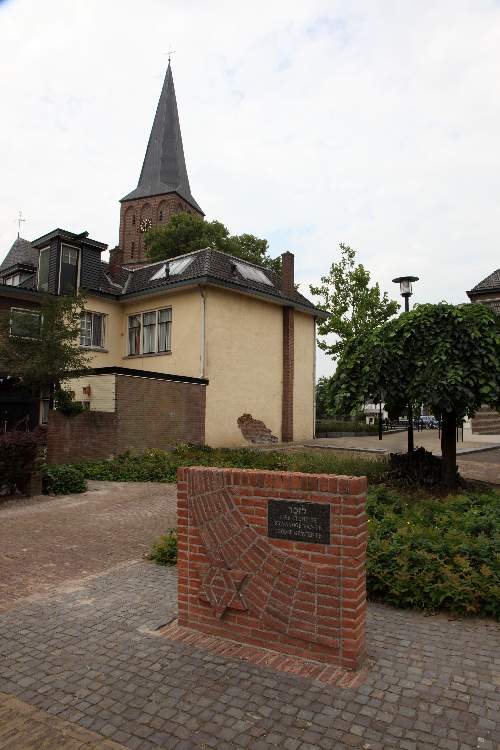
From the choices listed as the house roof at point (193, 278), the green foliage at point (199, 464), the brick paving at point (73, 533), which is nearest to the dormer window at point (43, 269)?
the house roof at point (193, 278)

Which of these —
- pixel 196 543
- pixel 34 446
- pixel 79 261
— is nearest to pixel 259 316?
pixel 79 261

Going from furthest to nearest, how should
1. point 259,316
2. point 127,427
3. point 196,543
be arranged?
point 259,316
point 127,427
point 196,543

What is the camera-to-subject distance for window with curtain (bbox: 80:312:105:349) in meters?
24.1

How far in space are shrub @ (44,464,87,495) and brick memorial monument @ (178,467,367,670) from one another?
27.2ft

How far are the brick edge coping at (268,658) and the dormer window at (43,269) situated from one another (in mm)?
22185

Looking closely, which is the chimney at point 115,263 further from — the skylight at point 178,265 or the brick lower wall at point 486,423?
the brick lower wall at point 486,423

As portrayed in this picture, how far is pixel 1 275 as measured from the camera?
27375 millimetres

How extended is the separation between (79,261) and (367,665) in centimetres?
2375

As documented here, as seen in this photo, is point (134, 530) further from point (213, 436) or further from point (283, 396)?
point (283, 396)

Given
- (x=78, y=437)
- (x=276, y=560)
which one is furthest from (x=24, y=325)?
(x=276, y=560)

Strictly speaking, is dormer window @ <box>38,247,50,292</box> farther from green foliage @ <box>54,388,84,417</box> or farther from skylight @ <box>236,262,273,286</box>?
green foliage @ <box>54,388,84,417</box>

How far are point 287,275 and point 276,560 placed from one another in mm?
22455

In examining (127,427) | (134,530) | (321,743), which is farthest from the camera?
(127,427)

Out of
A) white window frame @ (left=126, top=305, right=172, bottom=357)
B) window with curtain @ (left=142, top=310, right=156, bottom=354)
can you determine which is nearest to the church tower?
white window frame @ (left=126, top=305, right=172, bottom=357)
